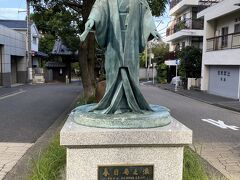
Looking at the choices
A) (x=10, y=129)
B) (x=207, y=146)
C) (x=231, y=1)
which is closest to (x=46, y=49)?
(x=231, y=1)

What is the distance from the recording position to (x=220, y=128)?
11.0m

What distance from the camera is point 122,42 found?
13.8 ft

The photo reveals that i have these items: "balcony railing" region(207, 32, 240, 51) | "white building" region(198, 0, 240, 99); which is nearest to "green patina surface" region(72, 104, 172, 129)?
"white building" region(198, 0, 240, 99)

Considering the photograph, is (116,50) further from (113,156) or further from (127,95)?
(113,156)

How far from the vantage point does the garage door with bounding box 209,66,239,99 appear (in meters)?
21.4

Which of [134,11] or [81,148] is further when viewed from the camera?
[134,11]

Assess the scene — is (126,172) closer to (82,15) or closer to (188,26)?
(82,15)

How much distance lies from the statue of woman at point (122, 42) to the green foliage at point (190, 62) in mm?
26598

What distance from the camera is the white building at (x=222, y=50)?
2136cm

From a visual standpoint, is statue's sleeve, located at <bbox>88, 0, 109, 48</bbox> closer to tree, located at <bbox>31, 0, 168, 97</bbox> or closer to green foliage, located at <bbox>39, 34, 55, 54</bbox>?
tree, located at <bbox>31, 0, 168, 97</bbox>

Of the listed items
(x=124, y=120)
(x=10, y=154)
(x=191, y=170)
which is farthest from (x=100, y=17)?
(x=10, y=154)

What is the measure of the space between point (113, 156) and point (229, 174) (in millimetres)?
3165

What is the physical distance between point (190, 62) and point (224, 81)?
7.59 m

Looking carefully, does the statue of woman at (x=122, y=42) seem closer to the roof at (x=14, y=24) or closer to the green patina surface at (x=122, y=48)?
the green patina surface at (x=122, y=48)
